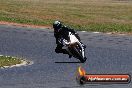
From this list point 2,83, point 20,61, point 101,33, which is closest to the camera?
point 2,83

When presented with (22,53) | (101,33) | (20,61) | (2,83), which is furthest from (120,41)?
(2,83)

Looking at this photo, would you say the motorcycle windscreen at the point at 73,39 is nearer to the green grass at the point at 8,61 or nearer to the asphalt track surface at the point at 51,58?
the asphalt track surface at the point at 51,58

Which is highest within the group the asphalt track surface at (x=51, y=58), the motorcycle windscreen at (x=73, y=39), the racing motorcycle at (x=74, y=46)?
the motorcycle windscreen at (x=73, y=39)

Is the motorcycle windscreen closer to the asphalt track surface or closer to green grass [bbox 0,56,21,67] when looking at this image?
the asphalt track surface

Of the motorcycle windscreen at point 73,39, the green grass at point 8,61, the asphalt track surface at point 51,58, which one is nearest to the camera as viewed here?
the motorcycle windscreen at point 73,39

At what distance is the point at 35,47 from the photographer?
3859cm

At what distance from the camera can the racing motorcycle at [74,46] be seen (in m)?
11.5

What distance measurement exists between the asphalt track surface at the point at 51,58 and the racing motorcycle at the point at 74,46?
62cm

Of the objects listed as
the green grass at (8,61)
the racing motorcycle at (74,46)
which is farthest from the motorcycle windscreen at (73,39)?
the green grass at (8,61)

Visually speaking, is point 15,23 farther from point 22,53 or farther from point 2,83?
point 2,83

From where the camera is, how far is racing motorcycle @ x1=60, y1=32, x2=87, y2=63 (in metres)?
11.5

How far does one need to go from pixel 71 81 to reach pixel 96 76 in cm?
1095

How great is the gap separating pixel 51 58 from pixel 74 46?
19.9m

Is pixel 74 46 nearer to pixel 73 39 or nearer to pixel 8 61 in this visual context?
pixel 73 39
